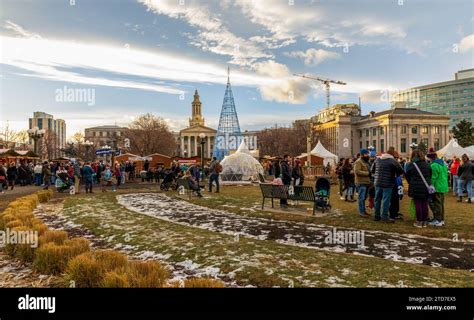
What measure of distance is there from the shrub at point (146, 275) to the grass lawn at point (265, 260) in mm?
838

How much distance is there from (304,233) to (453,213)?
6095mm

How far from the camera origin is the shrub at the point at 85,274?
4.33 metres

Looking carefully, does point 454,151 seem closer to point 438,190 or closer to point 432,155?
point 432,155

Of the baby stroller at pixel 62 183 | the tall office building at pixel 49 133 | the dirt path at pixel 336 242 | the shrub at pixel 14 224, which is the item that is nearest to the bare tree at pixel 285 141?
the tall office building at pixel 49 133

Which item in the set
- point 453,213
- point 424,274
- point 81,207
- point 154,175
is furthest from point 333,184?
point 424,274

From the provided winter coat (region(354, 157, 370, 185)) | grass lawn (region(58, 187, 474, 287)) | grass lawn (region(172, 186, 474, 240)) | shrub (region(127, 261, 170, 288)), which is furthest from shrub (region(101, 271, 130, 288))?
winter coat (region(354, 157, 370, 185))

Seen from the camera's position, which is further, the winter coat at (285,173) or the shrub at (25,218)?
the winter coat at (285,173)

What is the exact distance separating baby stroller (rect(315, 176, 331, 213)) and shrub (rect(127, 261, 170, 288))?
6846mm

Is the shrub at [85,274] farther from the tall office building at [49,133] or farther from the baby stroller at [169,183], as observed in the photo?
the tall office building at [49,133]

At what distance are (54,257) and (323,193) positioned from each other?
8063 mm

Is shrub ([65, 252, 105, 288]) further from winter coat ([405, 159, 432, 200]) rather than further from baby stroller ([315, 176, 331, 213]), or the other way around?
winter coat ([405, 159, 432, 200])

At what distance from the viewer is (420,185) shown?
7.86 meters

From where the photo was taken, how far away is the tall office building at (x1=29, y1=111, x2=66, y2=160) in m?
72.2
